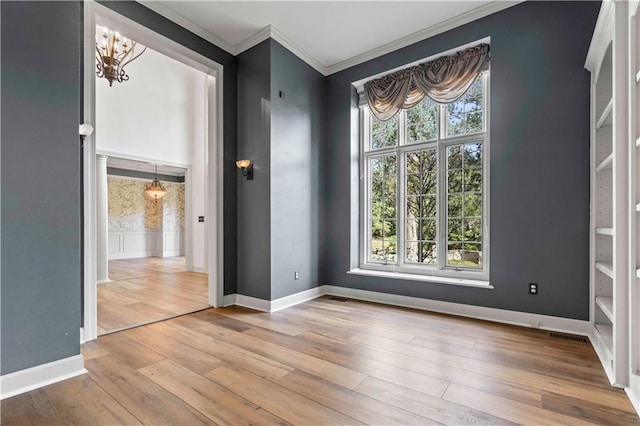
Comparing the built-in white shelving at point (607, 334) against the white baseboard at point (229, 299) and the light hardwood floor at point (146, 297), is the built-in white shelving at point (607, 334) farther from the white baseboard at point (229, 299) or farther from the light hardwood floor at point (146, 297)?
the light hardwood floor at point (146, 297)

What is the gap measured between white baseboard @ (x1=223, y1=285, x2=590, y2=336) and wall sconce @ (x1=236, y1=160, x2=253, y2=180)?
4.79ft

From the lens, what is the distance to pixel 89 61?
257 cm

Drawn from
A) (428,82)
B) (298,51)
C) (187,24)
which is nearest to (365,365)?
(428,82)

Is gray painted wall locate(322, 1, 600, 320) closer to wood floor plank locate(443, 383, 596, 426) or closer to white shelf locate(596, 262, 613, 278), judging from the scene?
white shelf locate(596, 262, 613, 278)

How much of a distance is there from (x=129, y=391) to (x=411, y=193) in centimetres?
332

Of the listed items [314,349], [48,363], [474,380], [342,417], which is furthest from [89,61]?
[474,380]

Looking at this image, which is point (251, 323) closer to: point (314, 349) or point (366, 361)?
point (314, 349)

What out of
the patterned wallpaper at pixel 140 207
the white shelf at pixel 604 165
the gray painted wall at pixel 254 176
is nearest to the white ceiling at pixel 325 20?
the gray painted wall at pixel 254 176

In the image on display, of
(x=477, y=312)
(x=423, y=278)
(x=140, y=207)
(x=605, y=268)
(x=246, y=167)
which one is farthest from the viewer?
(x=140, y=207)

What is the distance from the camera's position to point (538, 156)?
2818 mm

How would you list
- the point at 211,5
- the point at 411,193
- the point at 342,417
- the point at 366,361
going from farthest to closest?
the point at 411,193 < the point at 211,5 < the point at 366,361 < the point at 342,417

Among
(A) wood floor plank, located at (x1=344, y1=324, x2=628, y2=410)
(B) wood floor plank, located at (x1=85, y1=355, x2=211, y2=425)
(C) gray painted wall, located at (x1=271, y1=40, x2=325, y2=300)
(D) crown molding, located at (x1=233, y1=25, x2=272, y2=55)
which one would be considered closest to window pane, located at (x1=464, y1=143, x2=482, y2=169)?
(C) gray painted wall, located at (x1=271, y1=40, x2=325, y2=300)

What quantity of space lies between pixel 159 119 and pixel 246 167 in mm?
3965

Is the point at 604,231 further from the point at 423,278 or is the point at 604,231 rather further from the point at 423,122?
the point at 423,122
